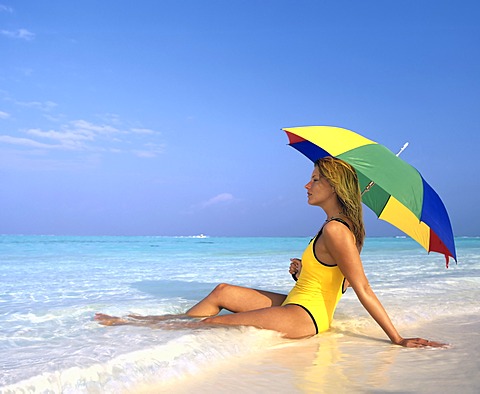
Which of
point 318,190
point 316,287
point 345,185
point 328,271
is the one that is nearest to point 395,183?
point 345,185

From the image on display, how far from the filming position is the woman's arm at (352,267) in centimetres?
352

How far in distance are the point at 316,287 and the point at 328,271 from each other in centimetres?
17

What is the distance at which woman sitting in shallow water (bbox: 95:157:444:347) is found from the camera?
355 centimetres

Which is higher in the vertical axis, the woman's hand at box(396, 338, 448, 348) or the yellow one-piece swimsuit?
the yellow one-piece swimsuit

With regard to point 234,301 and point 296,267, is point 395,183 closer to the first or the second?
point 296,267

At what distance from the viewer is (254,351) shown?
3527 millimetres

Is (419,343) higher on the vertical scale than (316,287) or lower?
lower

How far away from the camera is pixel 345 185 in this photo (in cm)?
373

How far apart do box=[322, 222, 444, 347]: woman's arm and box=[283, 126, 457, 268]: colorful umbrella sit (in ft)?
1.57

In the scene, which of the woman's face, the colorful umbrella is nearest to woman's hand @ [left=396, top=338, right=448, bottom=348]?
the colorful umbrella

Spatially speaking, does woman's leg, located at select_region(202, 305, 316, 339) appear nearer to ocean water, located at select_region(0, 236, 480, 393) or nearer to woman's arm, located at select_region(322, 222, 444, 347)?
ocean water, located at select_region(0, 236, 480, 393)

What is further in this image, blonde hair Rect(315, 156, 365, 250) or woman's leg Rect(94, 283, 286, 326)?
woman's leg Rect(94, 283, 286, 326)

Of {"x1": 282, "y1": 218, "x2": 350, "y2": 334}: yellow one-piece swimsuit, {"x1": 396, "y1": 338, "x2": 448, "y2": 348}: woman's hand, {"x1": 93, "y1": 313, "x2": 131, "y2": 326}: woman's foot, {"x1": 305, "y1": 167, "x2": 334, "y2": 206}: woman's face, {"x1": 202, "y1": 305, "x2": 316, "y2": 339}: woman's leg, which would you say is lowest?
{"x1": 93, "y1": 313, "x2": 131, "y2": 326}: woman's foot

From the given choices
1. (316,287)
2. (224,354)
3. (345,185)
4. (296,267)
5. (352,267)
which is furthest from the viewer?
(296,267)
